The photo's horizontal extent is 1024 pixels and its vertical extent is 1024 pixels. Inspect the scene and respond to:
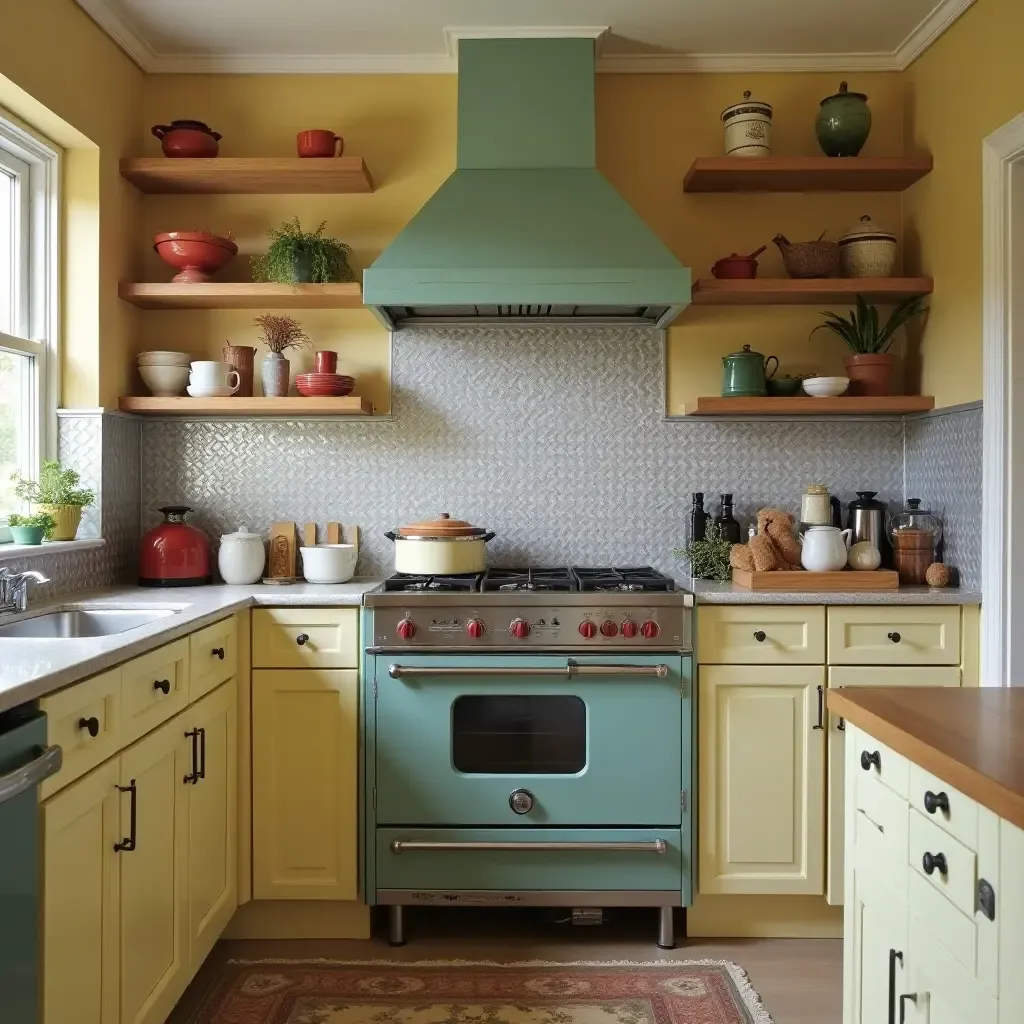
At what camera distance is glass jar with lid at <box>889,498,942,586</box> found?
9.98 feet

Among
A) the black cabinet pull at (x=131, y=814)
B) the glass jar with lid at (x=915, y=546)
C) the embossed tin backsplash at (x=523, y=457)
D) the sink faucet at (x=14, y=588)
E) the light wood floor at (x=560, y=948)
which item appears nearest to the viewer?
the black cabinet pull at (x=131, y=814)

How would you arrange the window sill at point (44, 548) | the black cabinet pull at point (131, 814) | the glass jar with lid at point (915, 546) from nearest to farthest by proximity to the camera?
the black cabinet pull at point (131, 814) < the window sill at point (44, 548) < the glass jar with lid at point (915, 546)

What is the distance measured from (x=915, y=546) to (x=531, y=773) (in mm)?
1397

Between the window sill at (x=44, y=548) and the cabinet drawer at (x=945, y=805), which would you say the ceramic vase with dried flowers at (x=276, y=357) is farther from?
the cabinet drawer at (x=945, y=805)

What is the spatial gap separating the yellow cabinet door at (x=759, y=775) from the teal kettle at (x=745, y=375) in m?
0.92

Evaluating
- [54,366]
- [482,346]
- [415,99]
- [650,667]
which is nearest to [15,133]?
[54,366]

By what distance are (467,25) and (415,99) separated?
1.14 ft

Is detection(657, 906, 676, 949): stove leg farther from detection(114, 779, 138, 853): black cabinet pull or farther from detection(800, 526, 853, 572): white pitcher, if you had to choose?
detection(114, 779, 138, 853): black cabinet pull

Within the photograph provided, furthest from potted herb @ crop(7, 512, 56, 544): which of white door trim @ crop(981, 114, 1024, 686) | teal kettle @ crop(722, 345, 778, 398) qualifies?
white door trim @ crop(981, 114, 1024, 686)

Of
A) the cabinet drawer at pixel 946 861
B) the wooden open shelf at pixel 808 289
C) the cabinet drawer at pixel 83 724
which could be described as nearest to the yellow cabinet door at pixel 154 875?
the cabinet drawer at pixel 83 724

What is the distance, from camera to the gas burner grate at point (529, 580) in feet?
9.23

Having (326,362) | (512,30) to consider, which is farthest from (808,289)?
(326,362)

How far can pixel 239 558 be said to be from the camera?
3.15m

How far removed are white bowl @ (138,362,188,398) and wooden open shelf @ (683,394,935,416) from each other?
1.70 m
